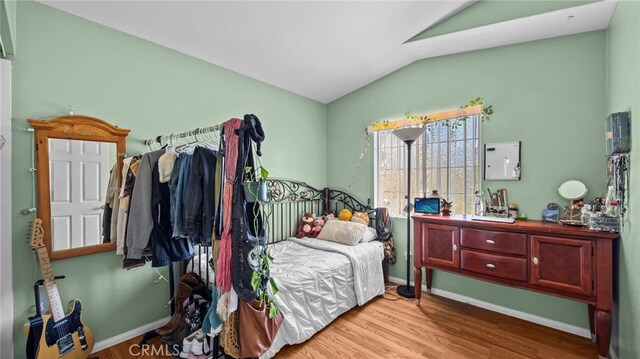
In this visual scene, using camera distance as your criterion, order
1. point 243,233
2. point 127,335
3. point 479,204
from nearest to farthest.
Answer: point 243,233 → point 127,335 → point 479,204

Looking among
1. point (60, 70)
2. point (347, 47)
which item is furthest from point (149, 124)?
point (347, 47)

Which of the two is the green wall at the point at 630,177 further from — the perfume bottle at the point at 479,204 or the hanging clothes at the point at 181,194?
the hanging clothes at the point at 181,194

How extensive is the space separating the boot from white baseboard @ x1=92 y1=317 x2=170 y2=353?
9.3 inches

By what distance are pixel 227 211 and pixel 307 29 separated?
1775 mm

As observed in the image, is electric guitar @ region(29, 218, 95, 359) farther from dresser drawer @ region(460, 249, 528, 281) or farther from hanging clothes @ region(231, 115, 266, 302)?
dresser drawer @ region(460, 249, 528, 281)

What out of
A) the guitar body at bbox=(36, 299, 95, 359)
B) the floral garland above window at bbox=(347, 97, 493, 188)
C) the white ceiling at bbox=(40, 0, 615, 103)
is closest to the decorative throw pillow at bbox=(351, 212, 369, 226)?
the floral garland above window at bbox=(347, 97, 493, 188)

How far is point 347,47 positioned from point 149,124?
2013 millimetres

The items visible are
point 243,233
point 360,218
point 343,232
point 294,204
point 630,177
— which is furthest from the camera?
point 294,204

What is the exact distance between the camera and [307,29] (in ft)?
7.48

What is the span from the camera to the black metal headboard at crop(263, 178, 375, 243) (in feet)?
10.6

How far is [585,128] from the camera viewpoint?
2172mm

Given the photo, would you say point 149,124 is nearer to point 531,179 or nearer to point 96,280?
point 96,280

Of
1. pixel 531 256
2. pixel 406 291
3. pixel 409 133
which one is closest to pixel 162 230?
pixel 409 133

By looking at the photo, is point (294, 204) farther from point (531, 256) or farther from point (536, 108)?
point (536, 108)
